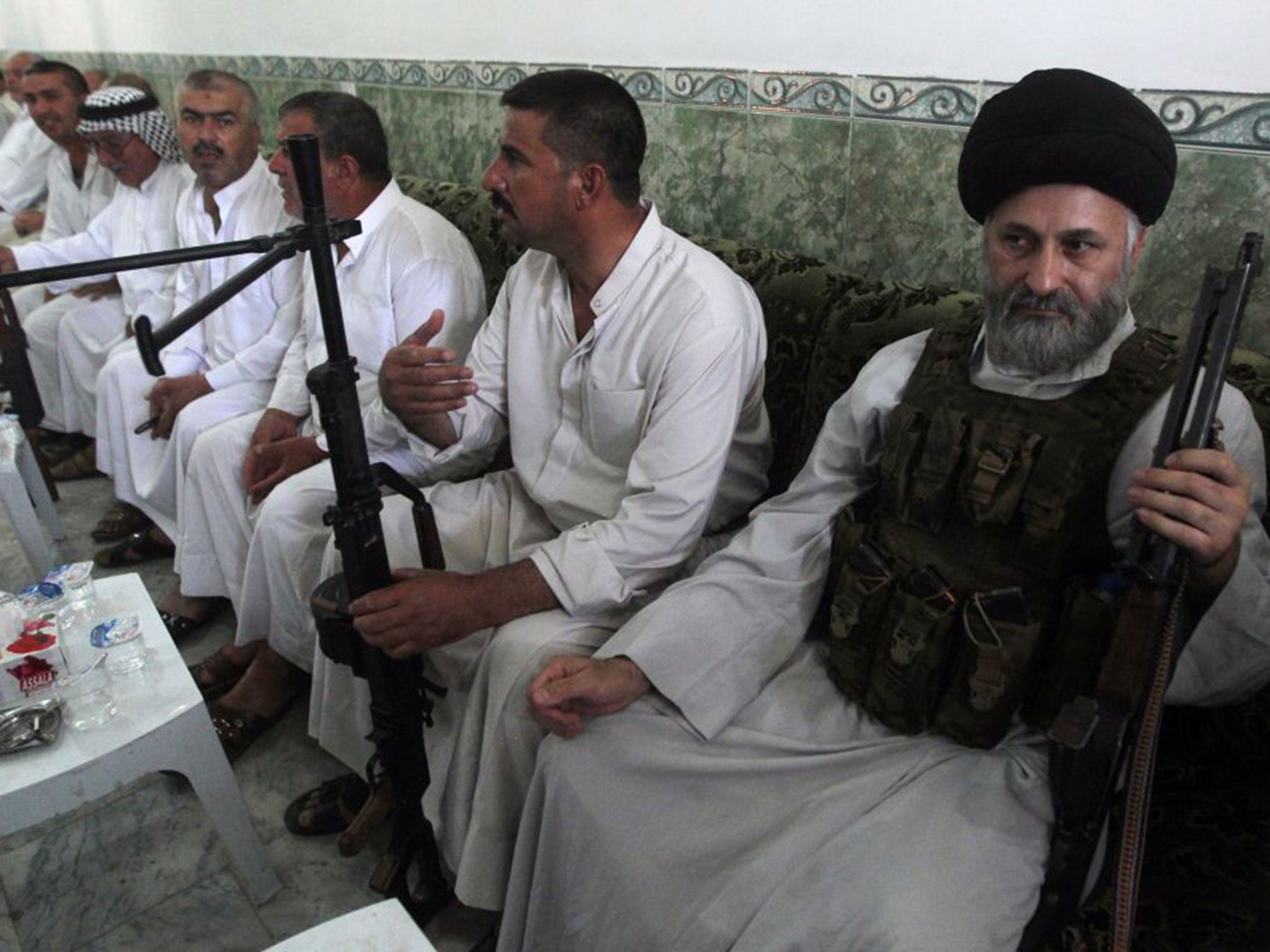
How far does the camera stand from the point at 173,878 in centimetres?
162

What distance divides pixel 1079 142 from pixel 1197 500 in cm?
43

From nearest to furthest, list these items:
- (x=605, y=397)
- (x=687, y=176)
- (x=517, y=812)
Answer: (x=517, y=812) → (x=605, y=397) → (x=687, y=176)

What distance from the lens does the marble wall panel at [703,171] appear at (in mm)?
1945

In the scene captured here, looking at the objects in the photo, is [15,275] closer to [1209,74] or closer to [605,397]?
[605,397]

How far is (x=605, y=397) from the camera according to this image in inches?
60.8

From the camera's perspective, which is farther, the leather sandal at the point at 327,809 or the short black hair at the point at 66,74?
the short black hair at the point at 66,74

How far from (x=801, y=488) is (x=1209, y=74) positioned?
0.81 meters

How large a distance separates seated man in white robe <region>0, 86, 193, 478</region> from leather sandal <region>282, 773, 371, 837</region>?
176 cm

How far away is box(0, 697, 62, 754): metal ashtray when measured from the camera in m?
1.25

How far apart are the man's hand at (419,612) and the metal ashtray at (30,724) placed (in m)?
0.46

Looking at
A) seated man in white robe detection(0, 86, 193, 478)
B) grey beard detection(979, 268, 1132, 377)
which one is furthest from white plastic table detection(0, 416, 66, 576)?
grey beard detection(979, 268, 1132, 377)

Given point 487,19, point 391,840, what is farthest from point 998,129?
point 487,19

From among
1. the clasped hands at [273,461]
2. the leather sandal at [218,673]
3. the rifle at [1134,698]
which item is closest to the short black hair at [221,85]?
the clasped hands at [273,461]

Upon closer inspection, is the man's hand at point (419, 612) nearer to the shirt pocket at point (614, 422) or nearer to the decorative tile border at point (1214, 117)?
the shirt pocket at point (614, 422)
